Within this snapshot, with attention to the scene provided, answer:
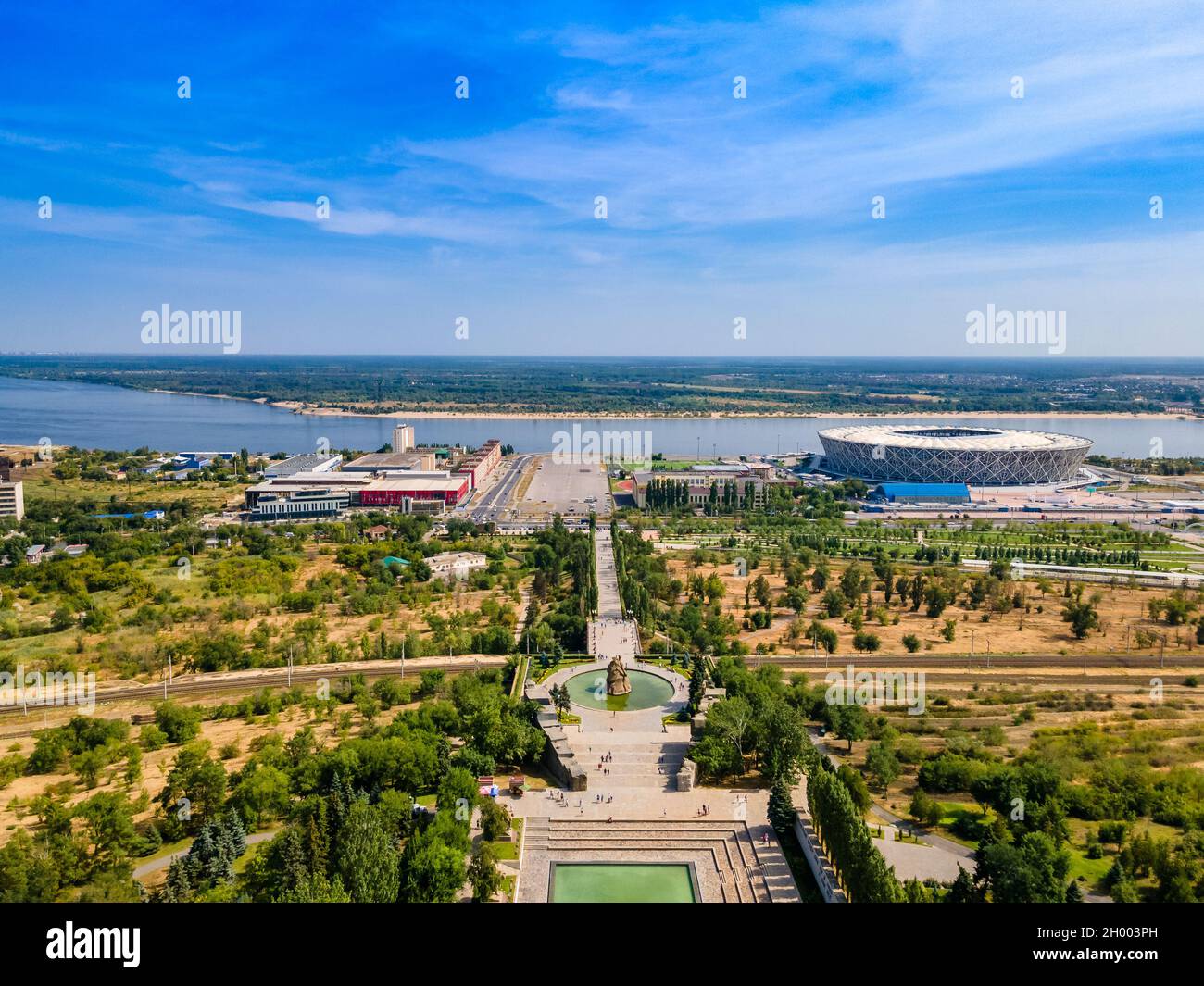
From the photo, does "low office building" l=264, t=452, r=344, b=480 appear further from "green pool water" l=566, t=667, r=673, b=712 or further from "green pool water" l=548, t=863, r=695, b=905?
"green pool water" l=548, t=863, r=695, b=905

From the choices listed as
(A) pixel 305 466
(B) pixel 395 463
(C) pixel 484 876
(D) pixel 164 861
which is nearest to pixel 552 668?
(C) pixel 484 876

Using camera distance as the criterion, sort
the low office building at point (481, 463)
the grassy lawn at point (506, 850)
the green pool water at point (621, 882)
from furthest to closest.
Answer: the low office building at point (481, 463) → the grassy lawn at point (506, 850) → the green pool water at point (621, 882)

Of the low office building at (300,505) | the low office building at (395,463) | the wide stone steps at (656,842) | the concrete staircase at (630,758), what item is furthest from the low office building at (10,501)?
the wide stone steps at (656,842)

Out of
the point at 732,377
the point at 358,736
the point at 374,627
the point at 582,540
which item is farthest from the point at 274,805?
the point at 732,377

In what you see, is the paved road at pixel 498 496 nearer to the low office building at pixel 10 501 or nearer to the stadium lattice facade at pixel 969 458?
the stadium lattice facade at pixel 969 458

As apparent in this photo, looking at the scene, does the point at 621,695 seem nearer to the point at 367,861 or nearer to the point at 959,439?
the point at 367,861

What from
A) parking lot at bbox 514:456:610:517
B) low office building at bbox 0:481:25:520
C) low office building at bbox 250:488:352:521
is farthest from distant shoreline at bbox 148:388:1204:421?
low office building at bbox 0:481:25:520
